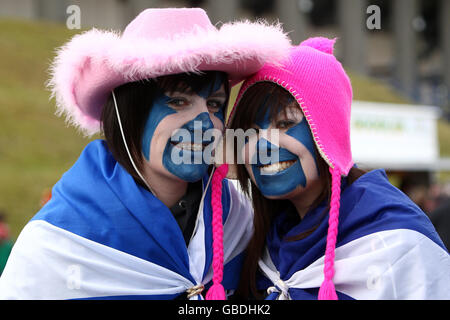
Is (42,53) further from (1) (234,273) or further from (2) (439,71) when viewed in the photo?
(2) (439,71)

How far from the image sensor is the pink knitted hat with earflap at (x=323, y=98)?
6.44ft

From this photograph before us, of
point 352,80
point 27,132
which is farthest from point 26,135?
point 352,80

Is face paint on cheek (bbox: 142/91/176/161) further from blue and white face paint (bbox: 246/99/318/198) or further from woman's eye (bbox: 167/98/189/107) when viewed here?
blue and white face paint (bbox: 246/99/318/198)

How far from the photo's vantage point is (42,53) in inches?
590

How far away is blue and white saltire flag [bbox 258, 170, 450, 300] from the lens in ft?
5.82

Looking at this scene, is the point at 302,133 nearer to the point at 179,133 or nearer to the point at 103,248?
the point at 179,133

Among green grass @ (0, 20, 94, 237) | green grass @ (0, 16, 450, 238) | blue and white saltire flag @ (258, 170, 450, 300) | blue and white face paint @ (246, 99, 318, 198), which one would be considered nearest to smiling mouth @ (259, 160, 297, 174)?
blue and white face paint @ (246, 99, 318, 198)

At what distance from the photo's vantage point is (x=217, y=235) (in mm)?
2062

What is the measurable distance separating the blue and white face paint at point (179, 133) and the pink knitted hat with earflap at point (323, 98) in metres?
0.23

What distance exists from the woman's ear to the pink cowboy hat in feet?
0.90

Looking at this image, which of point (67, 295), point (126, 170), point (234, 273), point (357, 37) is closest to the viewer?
point (67, 295)
